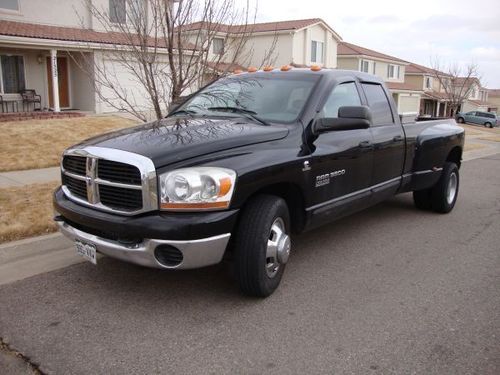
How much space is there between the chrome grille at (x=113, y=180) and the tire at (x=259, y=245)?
0.73 m

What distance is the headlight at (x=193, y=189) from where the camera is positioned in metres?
3.50

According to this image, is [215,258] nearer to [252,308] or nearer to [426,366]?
[252,308]

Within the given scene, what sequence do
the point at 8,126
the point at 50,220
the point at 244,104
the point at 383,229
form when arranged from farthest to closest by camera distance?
the point at 8,126 < the point at 383,229 < the point at 50,220 < the point at 244,104

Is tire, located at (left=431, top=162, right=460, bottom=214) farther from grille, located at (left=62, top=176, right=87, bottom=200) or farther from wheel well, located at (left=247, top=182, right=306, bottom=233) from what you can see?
grille, located at (left=62, top=176, right=87, bottom=200)

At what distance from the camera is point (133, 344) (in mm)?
→ 3348

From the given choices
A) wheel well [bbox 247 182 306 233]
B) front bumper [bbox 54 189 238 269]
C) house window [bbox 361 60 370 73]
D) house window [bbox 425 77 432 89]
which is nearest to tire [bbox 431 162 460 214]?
wheel well [bbox 247 182 306 233]

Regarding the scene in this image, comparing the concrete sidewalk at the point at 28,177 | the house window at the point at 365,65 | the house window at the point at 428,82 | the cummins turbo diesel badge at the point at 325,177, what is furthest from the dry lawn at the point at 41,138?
the house window at the point at 428,82

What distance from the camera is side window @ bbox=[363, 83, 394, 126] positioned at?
573cm

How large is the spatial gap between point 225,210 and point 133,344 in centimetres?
109

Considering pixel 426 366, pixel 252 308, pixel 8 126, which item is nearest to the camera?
pixel 426 366

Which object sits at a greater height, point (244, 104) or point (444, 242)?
point (244, 104)

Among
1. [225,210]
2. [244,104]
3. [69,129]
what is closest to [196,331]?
[225,210]

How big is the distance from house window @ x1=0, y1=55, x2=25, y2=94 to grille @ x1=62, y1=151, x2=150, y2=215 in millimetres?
16963

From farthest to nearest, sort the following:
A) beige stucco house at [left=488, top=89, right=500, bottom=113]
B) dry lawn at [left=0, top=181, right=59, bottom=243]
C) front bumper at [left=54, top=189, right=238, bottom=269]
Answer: beige stucco house at [left=488, top=89, right=500, bottom=113] < dry lawn at [left=0, top=181, right=59, bottom=243] < front bumper at [left=54, top=189, right=238, bottom=269]
